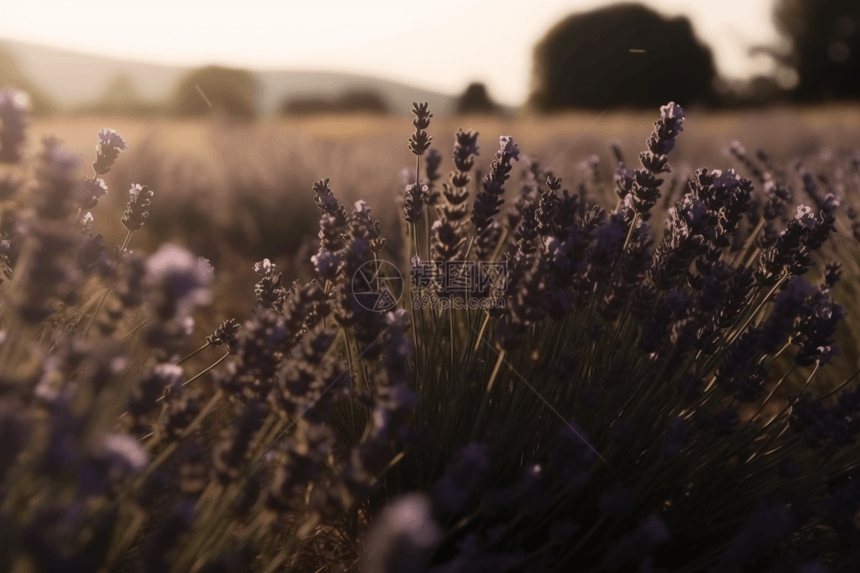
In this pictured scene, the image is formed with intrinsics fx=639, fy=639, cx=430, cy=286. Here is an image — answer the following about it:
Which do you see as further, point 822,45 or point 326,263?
point 822,45

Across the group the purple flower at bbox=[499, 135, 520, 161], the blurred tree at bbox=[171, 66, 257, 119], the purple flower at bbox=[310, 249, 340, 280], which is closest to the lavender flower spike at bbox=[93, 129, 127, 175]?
the purple flower at bbox=[310, 249, 340, 280]

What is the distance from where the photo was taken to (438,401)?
63.8 inches

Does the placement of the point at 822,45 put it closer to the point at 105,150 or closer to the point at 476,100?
the point at 476,100

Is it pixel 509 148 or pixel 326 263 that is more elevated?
pixel 509 148

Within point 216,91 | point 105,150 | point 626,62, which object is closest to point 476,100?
point 626,62

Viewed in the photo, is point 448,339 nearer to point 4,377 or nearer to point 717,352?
point 717,352

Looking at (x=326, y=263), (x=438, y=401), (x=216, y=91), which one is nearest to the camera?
(x=326, y=263)

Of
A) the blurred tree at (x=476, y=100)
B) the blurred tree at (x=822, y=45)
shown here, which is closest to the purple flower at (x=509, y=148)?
the blurred tree at (x=476, y=100)

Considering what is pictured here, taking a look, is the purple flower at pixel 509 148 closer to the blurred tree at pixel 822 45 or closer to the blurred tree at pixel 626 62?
the blurred tree at pixel 626 62

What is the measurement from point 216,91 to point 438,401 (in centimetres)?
2921

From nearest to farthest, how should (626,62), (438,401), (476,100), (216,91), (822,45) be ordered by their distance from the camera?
(438,401)
(476,100)
(626,62)
(822,45)
(216,91)

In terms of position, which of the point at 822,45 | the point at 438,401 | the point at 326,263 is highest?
the point at 822,45

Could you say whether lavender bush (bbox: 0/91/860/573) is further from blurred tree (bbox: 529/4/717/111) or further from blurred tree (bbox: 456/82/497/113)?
blurred tree (bbox: 529/4/717/111)

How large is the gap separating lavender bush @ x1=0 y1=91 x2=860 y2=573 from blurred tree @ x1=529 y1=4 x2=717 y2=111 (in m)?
22.3
